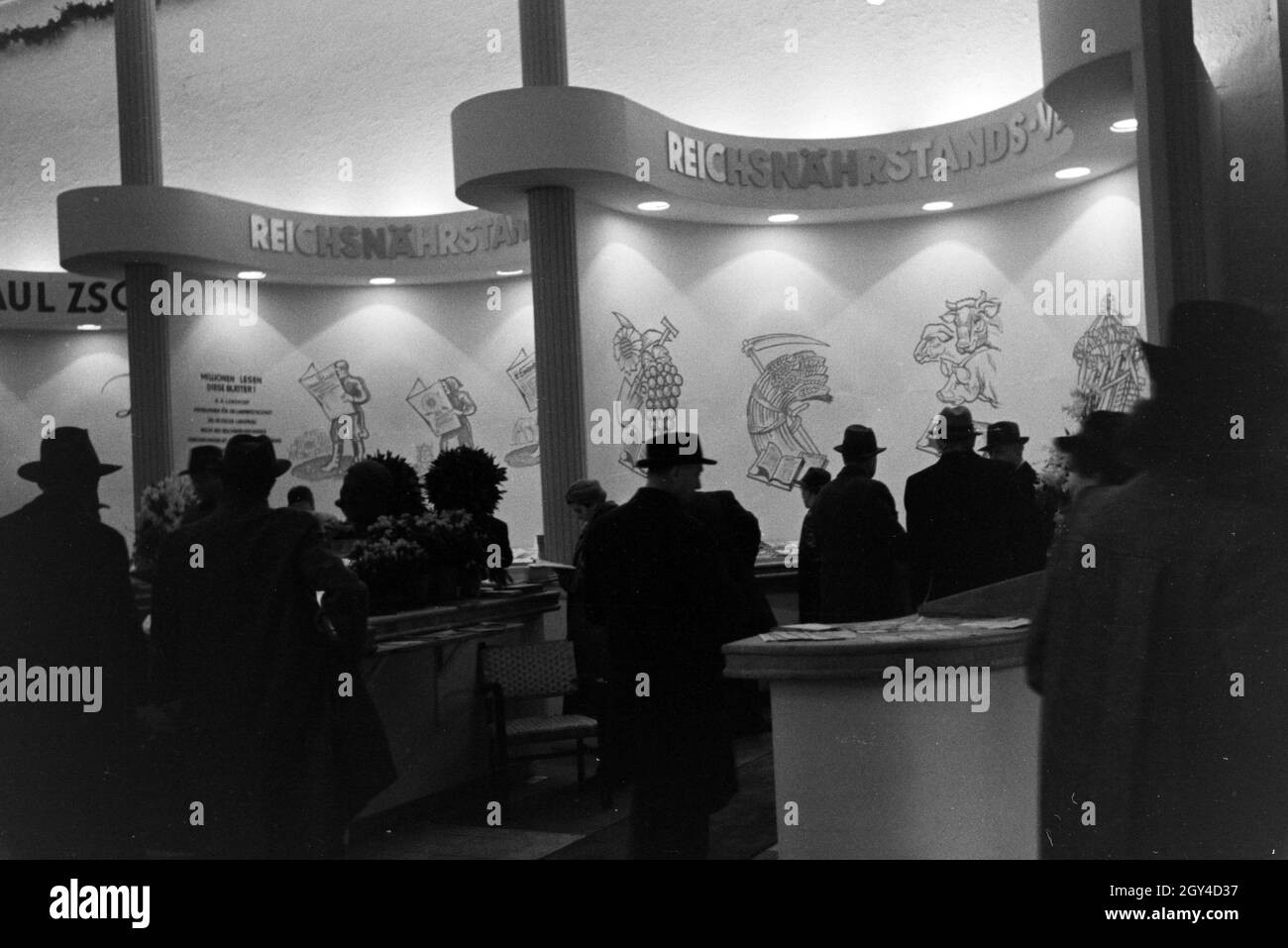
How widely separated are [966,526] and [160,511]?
2.53m

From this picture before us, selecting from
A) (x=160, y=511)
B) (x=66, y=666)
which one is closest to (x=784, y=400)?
(x=160, y=511)

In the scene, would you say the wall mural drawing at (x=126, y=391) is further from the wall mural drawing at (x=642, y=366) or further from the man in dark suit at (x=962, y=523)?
the man in dark suit at (x=962, y=523)

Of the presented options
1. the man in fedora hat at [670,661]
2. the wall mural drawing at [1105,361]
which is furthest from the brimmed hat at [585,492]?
the wall mural drawing at [1105,361]

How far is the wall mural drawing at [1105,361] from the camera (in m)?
4.19

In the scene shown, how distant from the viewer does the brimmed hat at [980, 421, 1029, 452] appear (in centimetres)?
435

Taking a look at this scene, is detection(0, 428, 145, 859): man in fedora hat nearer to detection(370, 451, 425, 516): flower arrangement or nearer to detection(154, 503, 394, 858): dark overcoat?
detection(154, 503, 394, 858): dark overcoat

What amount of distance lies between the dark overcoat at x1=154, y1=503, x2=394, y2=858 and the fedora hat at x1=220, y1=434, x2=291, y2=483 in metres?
0.09

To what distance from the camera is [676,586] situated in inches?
136

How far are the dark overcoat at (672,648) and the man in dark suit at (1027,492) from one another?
3.58ft

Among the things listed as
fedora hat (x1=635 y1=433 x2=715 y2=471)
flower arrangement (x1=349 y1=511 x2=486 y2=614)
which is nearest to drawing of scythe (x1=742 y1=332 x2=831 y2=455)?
flower arrangement (x1=349 y1=511 x2=486 y2=614)
